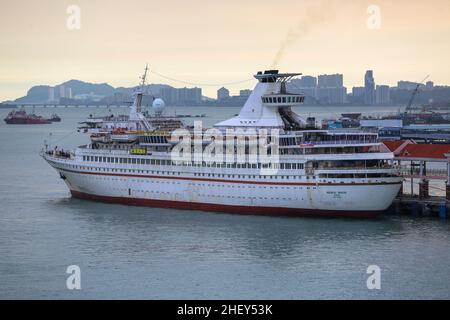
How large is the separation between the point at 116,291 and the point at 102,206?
2057 cm

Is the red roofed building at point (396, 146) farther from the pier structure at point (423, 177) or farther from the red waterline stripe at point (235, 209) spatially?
the red waterline stripe at point (235, 209)

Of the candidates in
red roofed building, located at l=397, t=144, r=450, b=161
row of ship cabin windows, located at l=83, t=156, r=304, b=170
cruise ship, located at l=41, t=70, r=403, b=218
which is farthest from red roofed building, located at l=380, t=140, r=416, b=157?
row of ship cabin windows, located at l=83, t=156, r=304, b=170

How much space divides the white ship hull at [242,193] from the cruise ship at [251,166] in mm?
55

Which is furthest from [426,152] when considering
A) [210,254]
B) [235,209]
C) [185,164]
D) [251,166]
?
[210,254]

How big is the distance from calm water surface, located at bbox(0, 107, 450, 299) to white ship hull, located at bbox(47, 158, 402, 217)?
100cm

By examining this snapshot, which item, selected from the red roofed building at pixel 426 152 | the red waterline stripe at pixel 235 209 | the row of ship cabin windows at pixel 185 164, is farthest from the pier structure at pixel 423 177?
the row of ship cabin windows at pixel 185 164

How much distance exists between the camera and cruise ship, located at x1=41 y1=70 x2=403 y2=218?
Answer: 45031 millimetres

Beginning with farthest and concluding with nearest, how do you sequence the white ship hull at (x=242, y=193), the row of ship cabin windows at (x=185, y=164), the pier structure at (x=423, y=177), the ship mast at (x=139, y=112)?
the ship mast at (x=139, y=112) < the row of ship cabin windows at (x=185, y=164) < the pier structure at (x=423, y=177) < the white ship hull at (x=242, y=193)

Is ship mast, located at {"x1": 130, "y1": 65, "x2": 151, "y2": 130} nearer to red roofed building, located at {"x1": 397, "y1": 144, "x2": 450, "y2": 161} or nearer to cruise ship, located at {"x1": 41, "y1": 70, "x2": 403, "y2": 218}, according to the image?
cruise ship, located at {"x1": 41, "y1": 70, "x2": 403, "y2": 218}

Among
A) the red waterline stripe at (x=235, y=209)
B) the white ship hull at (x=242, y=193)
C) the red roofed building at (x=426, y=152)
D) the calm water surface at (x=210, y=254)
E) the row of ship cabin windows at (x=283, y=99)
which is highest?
the row of ship cabin windows at (x=283, y=99)

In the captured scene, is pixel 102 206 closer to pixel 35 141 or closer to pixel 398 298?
pixel 398 298

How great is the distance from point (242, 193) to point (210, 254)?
36.0 ft

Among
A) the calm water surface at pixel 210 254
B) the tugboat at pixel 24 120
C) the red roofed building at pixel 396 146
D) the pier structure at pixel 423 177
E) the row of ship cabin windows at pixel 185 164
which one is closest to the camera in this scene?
the calm water surface at pixel 210 254

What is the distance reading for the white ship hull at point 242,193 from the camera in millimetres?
44750
